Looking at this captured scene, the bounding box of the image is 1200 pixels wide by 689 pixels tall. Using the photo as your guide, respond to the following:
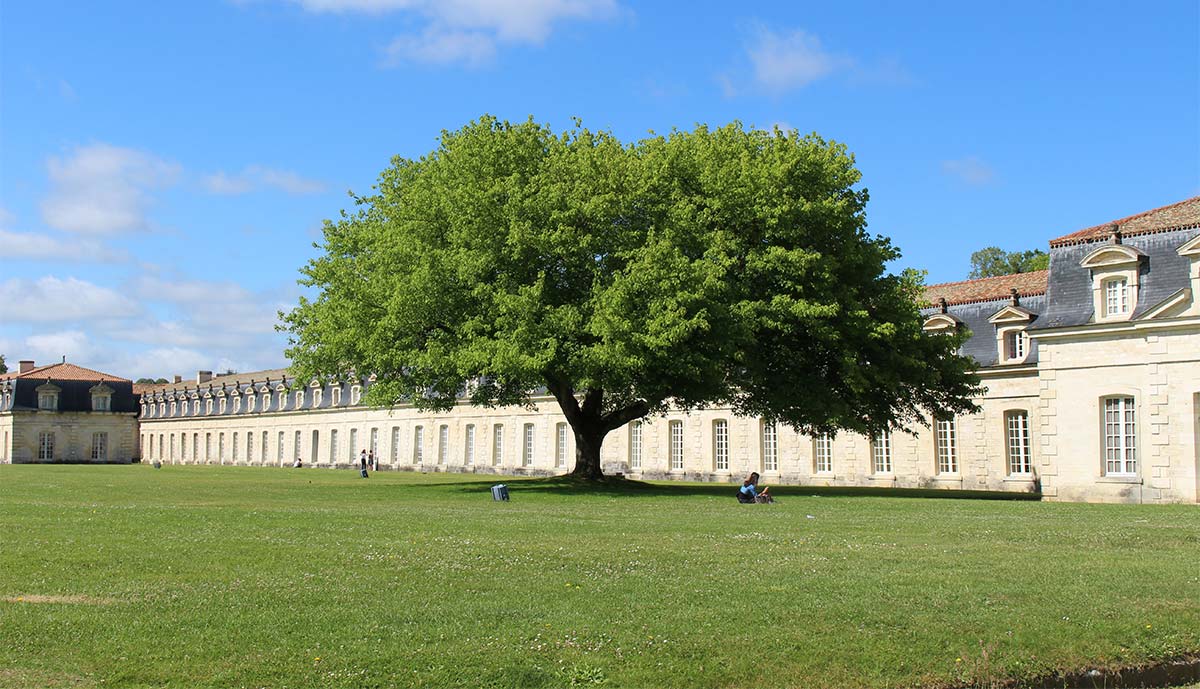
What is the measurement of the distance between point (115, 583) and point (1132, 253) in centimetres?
2827

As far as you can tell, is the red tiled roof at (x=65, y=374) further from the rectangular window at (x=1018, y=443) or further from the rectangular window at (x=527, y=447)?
the rectangular window at (x=1018, y=443)

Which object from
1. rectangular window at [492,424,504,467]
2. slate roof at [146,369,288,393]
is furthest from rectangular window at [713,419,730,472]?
slate roof at [146,369,288,393]

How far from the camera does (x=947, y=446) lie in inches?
1688

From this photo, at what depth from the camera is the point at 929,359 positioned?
3322 cm

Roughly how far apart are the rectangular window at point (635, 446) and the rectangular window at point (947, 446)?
16.1 m

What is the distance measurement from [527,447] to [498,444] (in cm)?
283

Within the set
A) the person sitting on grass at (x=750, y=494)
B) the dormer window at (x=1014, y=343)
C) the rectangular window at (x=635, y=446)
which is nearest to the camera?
the person sitting on grass at (x=750, y=494)

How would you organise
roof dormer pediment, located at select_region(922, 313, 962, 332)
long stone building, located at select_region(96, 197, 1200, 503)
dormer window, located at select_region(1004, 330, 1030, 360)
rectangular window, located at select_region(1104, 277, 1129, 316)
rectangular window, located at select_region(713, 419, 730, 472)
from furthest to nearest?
rectangular window, located at select_region(713, 419, 730, 472)
roof dormer pediment, located at select_region(922, 313, 962, 332)
dormer window, located at select_region(1004, 330, 1030, 360)
rectangular window, located at select_region(1104, 277, 1129, 316)
long stone building, located at select_region(96, 197, 1200, 503)

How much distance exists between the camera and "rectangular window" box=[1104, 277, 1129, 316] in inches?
1245

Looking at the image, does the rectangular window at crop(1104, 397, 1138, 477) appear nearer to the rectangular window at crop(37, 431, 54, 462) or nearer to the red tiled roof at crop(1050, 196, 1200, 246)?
the red tiled roof at crop(1050, 196, 1200, 246)

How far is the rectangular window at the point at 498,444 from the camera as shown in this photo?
6338 cm

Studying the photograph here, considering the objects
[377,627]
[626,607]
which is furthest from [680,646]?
[377,627]

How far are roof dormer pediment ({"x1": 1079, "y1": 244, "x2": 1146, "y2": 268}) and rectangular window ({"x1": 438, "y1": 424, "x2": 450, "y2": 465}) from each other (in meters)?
42.7

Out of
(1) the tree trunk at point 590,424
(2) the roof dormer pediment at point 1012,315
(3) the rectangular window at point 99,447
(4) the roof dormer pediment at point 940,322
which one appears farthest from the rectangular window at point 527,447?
(3) the rectangular window at point 99,447
